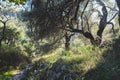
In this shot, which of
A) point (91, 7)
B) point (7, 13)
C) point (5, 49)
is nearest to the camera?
point (91, 7)

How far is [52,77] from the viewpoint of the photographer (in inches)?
460

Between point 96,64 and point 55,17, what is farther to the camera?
point 55,17

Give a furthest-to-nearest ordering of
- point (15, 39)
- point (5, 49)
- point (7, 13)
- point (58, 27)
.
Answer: point (15, 39) < point (7, 13) < point (5, 49) < point (58, 27)

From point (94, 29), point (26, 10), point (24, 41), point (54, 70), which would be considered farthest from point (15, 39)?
point (54, 70)

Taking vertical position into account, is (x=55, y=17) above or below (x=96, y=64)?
above

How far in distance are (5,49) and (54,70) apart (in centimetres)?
2085

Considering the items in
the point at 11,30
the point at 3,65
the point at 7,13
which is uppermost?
the point at 7,13

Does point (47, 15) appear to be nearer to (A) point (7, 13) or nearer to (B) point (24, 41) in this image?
(A) point (7, 13)

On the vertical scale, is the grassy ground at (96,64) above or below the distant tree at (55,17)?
below

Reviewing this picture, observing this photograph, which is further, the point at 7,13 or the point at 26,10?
the point at 7,13

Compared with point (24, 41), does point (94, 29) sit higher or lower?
higher

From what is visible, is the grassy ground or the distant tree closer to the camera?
the grassy ground

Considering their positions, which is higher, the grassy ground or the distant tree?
the distant tree

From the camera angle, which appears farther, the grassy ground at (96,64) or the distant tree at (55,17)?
the distant tree at (55,17)
